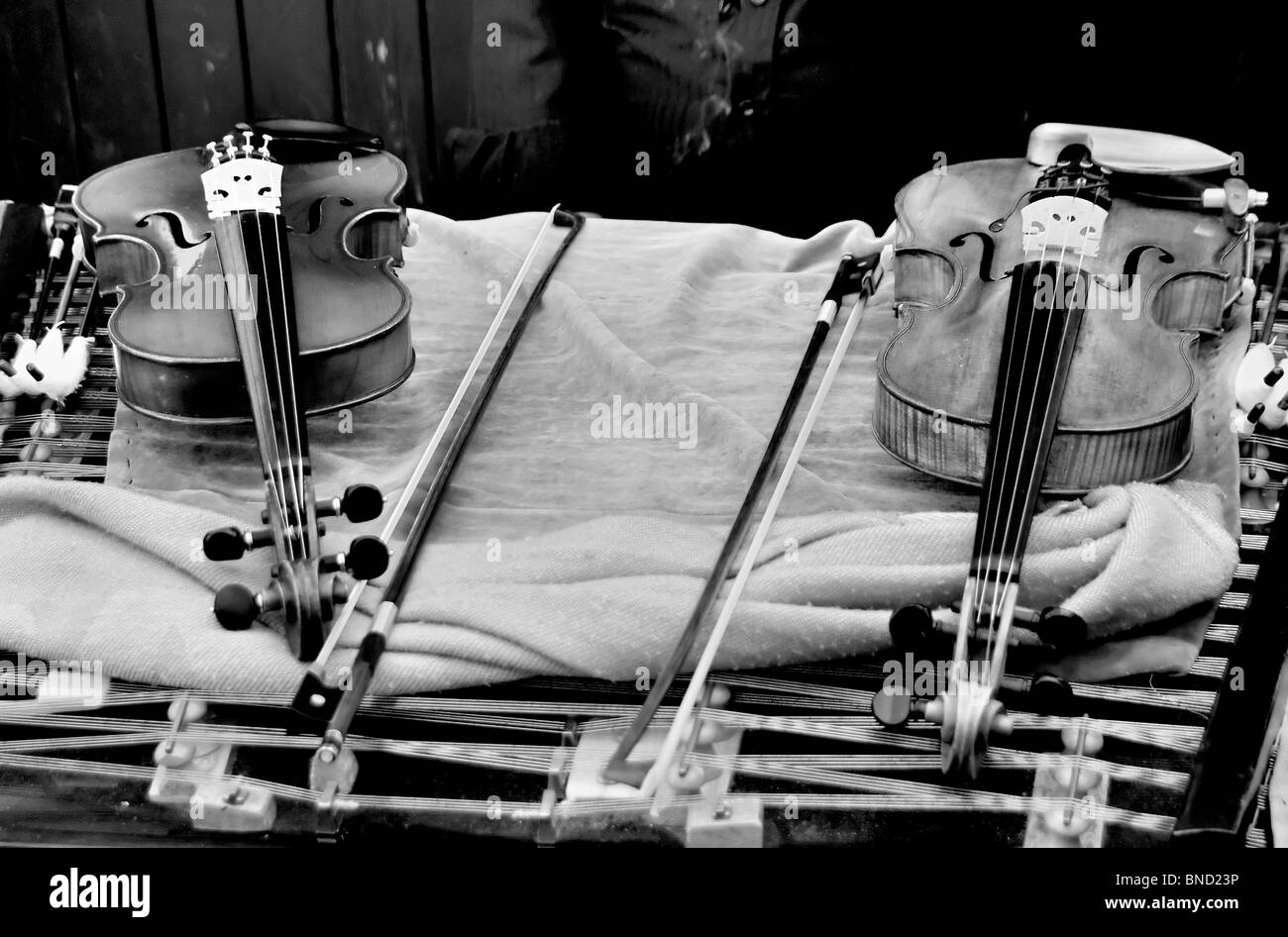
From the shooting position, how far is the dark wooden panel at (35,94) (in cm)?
269

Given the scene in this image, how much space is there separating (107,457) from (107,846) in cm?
69

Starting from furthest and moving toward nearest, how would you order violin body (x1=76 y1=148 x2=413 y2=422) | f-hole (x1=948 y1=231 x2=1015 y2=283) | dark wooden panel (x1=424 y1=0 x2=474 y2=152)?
1. dark wooden panel (x1=424 y1=0 x2=474 y2=152)
2. f-hole (x1=948 y1=231 x2=1015 y2=283)
3. violin body (x1=76 y1=148 x2=413 y2=422)

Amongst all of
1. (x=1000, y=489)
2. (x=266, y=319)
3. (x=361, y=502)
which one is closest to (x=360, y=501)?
(x=361, y=502)

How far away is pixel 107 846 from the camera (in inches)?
39.4

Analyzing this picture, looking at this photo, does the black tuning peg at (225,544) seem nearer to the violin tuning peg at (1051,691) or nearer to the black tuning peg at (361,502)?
the black tuning peg at (361,502)

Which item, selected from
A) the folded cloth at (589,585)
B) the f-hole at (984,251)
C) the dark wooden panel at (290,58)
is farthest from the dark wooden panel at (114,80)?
the f-hole at (984,251)

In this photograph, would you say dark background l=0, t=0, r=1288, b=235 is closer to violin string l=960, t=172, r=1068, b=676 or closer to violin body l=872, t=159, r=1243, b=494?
violin body l=872, t=159, r=1243, b=494

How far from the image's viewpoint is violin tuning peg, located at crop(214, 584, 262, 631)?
3.56ft

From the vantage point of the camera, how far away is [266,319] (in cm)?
144

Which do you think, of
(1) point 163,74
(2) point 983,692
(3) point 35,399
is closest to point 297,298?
(3) point 35,399

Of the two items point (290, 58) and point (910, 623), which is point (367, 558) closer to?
point (910, 623)

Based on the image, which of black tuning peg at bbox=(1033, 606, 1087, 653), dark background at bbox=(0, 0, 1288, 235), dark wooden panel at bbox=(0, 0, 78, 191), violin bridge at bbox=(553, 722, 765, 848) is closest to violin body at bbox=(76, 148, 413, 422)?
violin bridge at bbox=(553, 722, 765, 848)

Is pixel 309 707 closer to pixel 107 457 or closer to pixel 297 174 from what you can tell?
pixel 107 457

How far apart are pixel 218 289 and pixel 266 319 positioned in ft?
0.51
